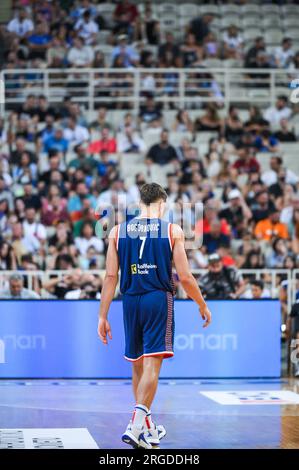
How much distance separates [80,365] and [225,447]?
646 centimetres

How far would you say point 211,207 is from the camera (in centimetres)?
2011

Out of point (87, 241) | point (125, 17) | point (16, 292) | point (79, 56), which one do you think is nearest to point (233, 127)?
point (79, 56)

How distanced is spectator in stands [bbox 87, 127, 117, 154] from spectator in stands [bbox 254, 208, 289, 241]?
3876mm

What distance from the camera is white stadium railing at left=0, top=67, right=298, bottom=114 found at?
22891mm

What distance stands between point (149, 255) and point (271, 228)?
1102 cm

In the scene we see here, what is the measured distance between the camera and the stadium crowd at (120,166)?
18500 millimetres

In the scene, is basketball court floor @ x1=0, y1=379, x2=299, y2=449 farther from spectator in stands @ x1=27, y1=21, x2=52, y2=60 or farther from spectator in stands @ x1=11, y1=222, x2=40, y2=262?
spectator in stands @ x1=27, y1=21, x2=52, y2=60

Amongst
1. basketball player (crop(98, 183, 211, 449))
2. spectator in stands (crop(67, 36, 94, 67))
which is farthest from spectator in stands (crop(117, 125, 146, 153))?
basketball player (crop(98, 183, 211, 449))

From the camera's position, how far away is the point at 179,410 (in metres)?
11.8

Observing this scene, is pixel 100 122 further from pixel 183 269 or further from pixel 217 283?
pixel 183 269

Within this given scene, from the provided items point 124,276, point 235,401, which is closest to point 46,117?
point 235,401

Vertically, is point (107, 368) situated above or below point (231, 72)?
below

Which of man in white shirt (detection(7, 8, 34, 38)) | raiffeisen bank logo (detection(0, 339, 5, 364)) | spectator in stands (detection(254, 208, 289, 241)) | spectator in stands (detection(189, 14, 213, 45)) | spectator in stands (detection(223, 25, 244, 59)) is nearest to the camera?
raiffeisen bank logo (detection(0, 339, 5, 364))
